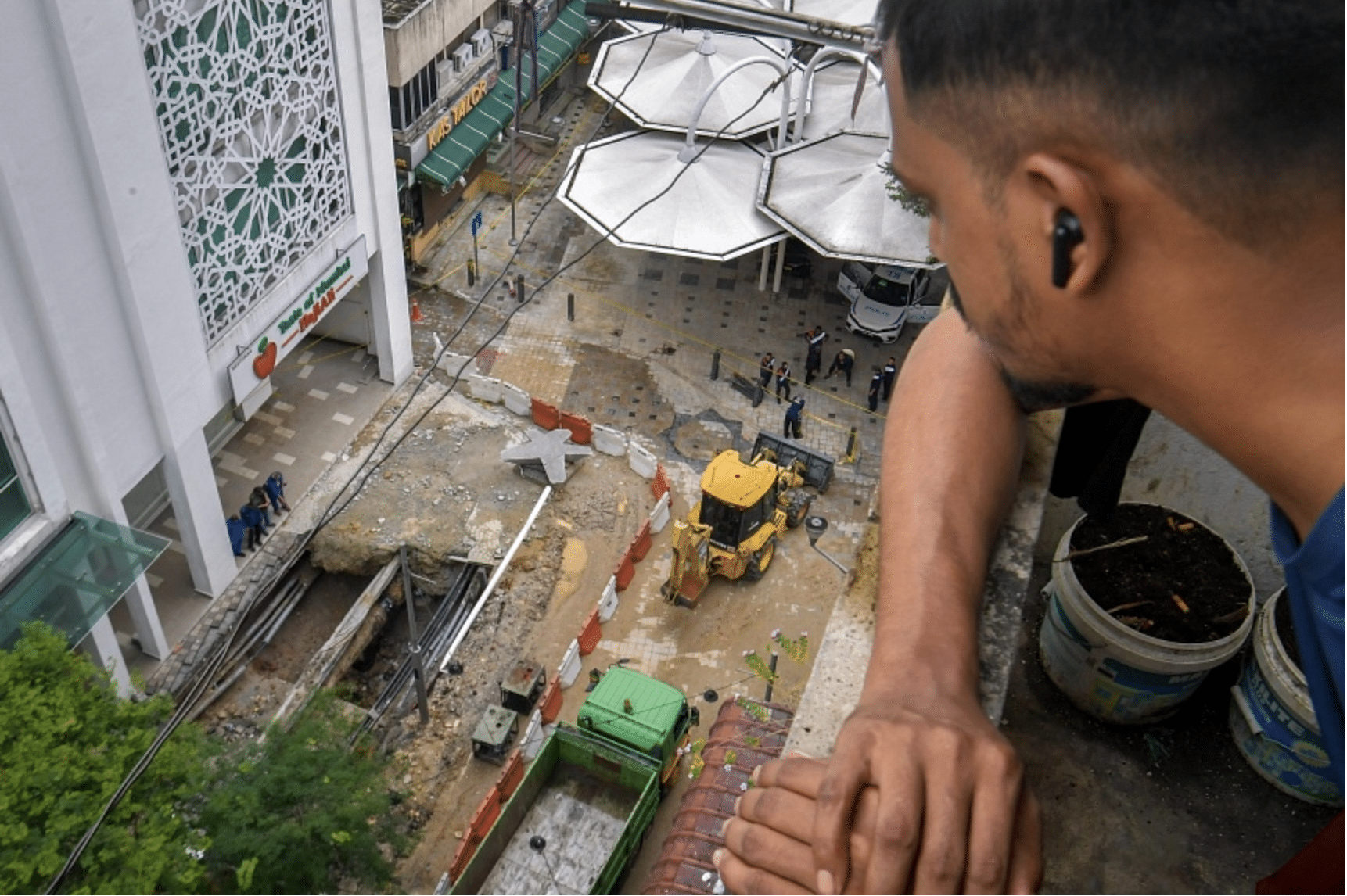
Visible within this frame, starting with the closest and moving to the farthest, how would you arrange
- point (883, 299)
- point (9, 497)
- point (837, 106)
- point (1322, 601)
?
1. point (1322, 601)
2. point (9, 497)
3. point (883, 299)
4. point (837, 106)

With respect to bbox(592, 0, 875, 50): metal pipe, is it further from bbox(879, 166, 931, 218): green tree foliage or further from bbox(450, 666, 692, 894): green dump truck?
bbox(450, 666, 692, 894): green dump truck

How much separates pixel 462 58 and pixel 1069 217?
3656cm

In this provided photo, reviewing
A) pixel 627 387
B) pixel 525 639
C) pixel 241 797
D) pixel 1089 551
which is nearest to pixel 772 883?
pixel 1089 551

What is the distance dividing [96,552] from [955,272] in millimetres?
19307

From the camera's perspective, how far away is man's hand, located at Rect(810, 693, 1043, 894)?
3961 millimetres

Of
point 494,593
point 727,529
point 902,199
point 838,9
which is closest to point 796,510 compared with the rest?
point 727,529

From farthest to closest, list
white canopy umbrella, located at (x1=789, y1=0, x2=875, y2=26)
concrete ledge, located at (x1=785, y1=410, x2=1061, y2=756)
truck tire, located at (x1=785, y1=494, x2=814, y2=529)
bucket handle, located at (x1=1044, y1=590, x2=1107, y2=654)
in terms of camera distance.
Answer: white canopy umbrella, located at (x1=789, y1=0, x2=875, y2=26) < truck tire, located at (x1=785, y1=494, x2=814, y2=529) < bucket handle, located at (x1=1044, y1=590, x2=1107, y2=654) < concrete ledge, located at (x1=785, y1=410, x2=1061, y2=756)

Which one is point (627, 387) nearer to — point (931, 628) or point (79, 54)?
point (79, 54)

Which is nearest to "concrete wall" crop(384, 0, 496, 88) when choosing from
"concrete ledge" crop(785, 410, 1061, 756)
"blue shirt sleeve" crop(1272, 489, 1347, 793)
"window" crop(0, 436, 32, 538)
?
"window" crop(0, 436, 32, 538)

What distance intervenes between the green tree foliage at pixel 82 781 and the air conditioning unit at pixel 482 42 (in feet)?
88.5

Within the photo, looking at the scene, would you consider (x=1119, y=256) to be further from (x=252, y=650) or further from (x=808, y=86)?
(x=808, y=86)

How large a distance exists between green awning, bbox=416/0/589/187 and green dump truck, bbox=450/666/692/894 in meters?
20.2

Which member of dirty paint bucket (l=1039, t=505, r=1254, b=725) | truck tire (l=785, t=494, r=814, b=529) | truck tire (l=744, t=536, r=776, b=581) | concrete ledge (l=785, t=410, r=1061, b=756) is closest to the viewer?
concrete ledge (l=785, t=410, r=1061, b=756)

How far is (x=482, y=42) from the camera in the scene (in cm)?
3744
